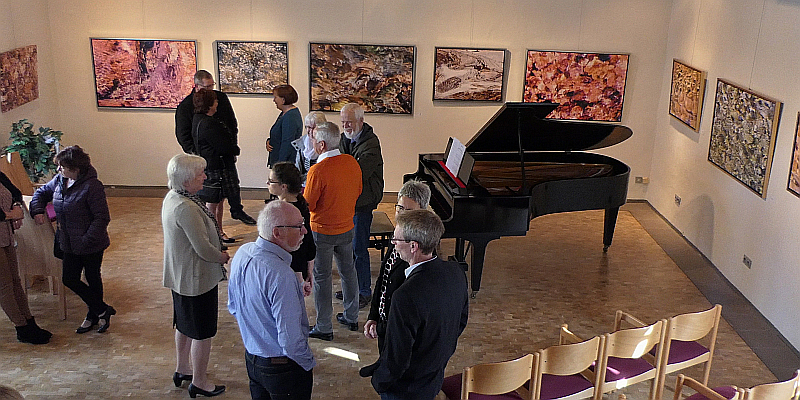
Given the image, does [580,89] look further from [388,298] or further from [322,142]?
[388,298]

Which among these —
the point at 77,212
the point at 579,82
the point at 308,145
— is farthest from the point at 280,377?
the point at 579,82

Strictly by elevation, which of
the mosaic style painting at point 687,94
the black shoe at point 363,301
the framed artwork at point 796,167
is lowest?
the black shoe at point 363,301

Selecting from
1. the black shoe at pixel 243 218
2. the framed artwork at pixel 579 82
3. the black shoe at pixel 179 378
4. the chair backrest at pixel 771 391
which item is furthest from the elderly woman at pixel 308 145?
the framed artwork at pixel 579 82

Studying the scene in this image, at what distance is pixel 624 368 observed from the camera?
14.2ft

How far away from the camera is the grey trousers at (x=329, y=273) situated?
5266 millimetres

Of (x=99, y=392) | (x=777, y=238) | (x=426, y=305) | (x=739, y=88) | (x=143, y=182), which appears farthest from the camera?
(x=143, y=182)

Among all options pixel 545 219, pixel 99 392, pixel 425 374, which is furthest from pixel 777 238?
pixel 99 392

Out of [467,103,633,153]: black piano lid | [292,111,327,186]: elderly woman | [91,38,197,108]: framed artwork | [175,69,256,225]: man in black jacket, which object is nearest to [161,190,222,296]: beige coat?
[292,111,327,186]: elderly woman

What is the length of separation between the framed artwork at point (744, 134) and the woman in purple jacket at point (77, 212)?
572 cm

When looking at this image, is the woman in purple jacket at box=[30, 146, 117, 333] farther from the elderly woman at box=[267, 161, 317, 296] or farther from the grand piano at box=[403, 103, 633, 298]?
the grand piano at box=[403, 103, 633, 298]

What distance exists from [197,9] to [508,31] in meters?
4.01

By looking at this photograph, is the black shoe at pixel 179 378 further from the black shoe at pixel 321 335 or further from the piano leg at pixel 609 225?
the piano leg at pixel 609 225

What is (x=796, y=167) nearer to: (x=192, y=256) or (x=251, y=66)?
(x=192, y=256)

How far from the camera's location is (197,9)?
889 cm
